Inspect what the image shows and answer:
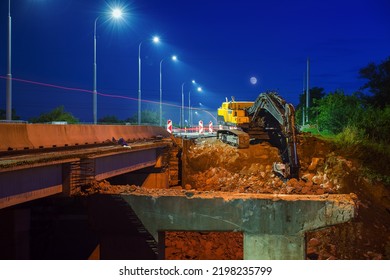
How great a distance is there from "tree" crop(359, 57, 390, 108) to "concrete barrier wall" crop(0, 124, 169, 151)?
25679 millimetres

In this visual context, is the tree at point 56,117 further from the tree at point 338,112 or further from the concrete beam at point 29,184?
the concrete beam at point 29,184

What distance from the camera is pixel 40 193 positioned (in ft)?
30.6

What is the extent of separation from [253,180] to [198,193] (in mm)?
8462

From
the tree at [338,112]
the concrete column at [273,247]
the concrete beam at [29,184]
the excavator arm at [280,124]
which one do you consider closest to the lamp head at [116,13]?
the excavator arm at [280,124]

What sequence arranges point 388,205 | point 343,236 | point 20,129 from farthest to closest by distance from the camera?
point 388,205 < point 343,236 < point 20,129

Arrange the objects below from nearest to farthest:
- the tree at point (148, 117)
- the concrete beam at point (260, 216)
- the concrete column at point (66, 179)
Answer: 1. the concrete column at point (66, 179)
2. the concrete beam at point (260, 216)
3. the tree at point (148, 117)

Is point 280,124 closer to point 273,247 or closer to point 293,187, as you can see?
point 293,187

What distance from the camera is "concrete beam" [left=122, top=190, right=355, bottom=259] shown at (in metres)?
10.8

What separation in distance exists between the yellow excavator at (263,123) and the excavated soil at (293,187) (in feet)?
1.57

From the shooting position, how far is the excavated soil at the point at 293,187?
14867mm

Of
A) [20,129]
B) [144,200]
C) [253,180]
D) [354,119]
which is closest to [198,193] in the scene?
[144,200]

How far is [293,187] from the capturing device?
16516mm

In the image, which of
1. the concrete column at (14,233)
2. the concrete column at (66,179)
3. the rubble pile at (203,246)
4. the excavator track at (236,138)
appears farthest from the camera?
the excavator track at (236,138)
